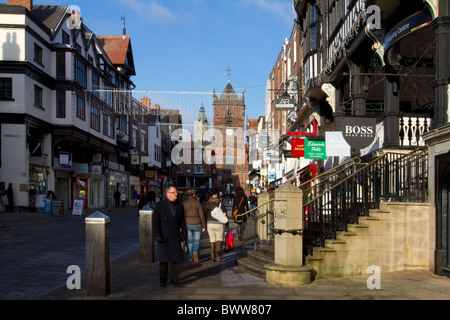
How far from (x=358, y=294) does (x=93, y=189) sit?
127 feet

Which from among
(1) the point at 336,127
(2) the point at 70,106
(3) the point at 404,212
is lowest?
(3) the point at 404,212

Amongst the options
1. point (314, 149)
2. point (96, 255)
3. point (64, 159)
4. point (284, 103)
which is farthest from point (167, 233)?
point (64, 159)

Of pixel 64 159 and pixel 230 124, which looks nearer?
pixel 64 159

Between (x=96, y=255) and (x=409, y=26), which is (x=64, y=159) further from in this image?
(x=96, y=255)

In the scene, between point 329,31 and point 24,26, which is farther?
point 24,26

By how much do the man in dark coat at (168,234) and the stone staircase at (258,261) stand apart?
6.49ft

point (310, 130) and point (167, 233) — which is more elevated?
point (310, 130)

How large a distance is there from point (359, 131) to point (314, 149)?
18.0ft

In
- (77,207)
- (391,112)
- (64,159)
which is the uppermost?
(391,112)

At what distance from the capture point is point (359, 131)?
12.9 metres

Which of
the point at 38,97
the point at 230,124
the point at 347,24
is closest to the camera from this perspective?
the point at 347,24
